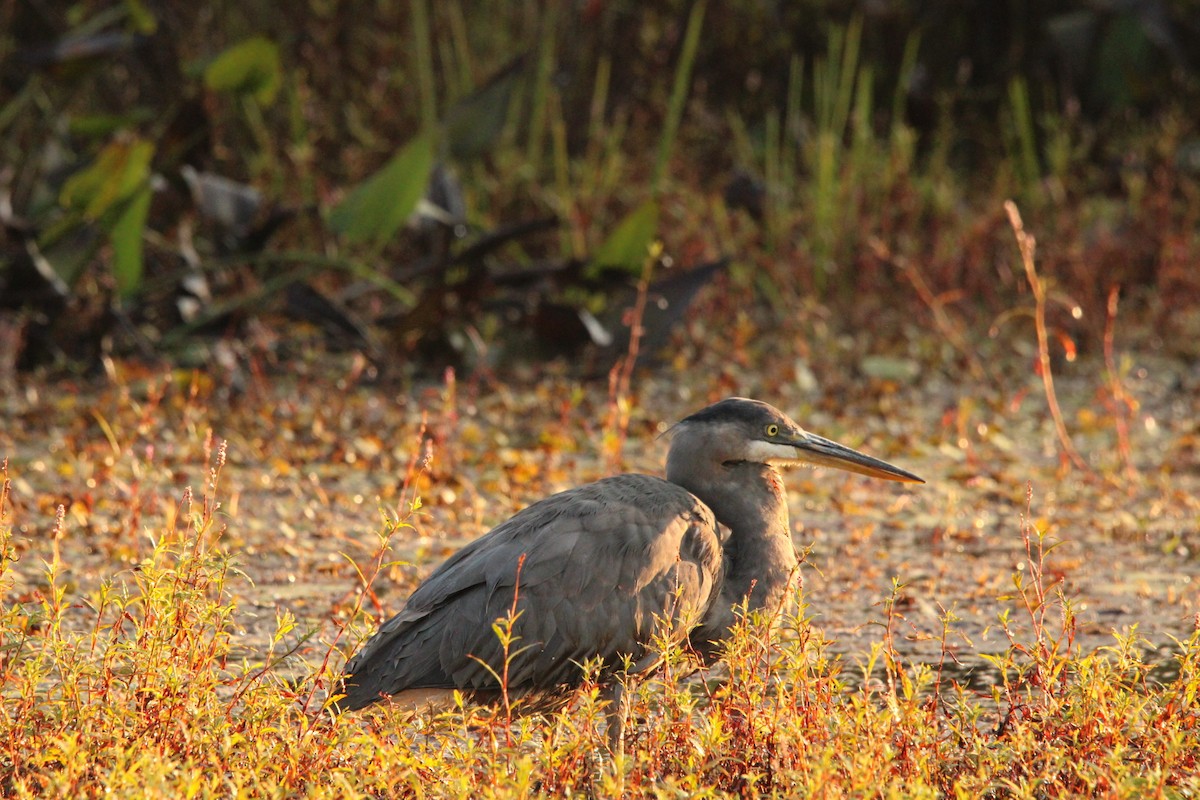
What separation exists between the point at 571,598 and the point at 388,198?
11.4 feet

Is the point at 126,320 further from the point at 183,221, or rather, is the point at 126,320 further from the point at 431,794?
the point at 431,794

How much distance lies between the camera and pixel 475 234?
7.95 meters

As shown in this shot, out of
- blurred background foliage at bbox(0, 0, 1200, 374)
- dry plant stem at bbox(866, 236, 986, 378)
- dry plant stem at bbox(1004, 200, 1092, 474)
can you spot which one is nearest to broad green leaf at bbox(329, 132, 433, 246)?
blurred background foliage at bbox(0, 0, 1200, 374)

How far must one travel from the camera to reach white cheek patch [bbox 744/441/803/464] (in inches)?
163

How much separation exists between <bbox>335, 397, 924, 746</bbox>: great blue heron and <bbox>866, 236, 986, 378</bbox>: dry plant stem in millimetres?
2877

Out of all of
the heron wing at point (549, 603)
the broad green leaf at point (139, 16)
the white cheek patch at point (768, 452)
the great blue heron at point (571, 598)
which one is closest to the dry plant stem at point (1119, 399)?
the white cheek patch at point (768, 452)

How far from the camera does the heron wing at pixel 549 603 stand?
3572mm

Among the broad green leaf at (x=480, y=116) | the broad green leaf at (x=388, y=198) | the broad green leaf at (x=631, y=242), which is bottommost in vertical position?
the broad green leaf at (x=631, y=242)

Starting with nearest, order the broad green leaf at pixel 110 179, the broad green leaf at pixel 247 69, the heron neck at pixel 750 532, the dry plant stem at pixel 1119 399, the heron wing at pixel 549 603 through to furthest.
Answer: the heron wing at pixel 549 603 → the heron neck at pixel 750 532 → the dry plant stem at pixel 1119 399 → the broad green leaf at pixel 110 179 → the broad green leaf at pixel 247 69

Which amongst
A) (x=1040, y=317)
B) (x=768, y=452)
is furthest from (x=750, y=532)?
(x=1040, y=317)

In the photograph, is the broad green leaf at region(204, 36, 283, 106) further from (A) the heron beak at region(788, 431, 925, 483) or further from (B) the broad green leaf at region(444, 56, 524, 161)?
(A) the heron beak at region(788, 431, 925, 483)

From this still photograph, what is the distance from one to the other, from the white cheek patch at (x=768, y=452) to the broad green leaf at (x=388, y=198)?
2.94 m

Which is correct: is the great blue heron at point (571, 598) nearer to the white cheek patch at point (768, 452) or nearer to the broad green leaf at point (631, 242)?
the white cheek patch at point (768, 452)

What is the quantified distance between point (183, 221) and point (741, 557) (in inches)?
172
